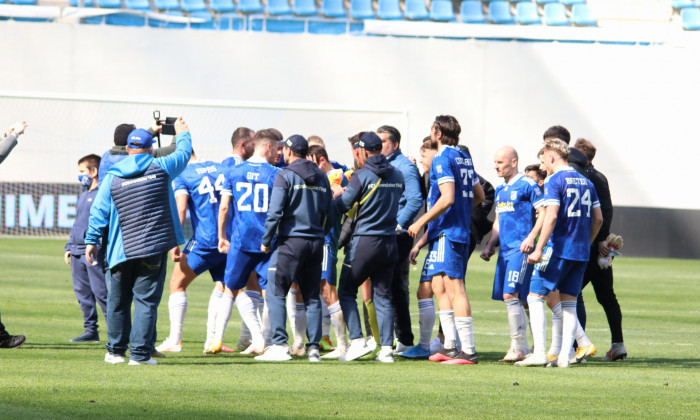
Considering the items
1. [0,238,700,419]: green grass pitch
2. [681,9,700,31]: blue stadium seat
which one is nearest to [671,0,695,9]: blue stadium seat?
[681,9,700,31]: blue stadium seat

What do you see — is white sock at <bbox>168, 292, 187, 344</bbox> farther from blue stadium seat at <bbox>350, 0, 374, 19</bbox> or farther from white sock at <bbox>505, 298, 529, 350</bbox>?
blue stadium seat at <bbox>350, 0, 374, 19</bbox>

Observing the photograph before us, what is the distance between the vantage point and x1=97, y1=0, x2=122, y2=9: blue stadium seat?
90.3 feet

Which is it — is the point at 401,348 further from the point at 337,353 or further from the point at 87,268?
the point at 87,268

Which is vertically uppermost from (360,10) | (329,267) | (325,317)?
(360,10)

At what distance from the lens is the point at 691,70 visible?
1040 inches

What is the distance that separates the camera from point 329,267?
9.29m

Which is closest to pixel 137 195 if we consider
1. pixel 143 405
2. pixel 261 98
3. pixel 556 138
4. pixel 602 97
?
pixel 143 405

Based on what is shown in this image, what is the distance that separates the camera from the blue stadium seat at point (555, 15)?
29.6 metres

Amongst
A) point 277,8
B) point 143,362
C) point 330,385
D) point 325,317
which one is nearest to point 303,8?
point 277,8

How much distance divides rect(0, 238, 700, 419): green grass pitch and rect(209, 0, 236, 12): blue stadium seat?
17320 mm

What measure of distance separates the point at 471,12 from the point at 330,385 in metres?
24.0

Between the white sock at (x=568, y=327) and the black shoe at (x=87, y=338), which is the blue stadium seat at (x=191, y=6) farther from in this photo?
the white sock at (x=568, y=327)

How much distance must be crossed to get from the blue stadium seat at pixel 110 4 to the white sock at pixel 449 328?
21.3 meters

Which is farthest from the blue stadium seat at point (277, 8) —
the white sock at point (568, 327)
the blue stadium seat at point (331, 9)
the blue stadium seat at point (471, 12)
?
the white sock at point (568, 327)
